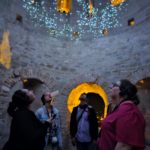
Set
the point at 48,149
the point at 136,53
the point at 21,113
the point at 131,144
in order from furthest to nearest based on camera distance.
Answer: the point at 136,53 < the point at 48,149 < the point at 21,113 < the point at 131,144

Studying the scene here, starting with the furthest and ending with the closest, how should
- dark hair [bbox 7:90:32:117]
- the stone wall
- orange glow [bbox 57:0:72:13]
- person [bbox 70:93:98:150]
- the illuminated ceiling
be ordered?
orange glow [bbox 57:0:72:13] < the illuminated ceiling < the stone wall < person [bbox 70:93:98:150] < dark hair [bbox 7:90:32:117]

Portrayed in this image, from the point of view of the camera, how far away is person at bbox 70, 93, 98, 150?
381 cm

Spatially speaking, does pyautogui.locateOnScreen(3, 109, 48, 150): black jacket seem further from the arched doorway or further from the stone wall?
the arched doorway

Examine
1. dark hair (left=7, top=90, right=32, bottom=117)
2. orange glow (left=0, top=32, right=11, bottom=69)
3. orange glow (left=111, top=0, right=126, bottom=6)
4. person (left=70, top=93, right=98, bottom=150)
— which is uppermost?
orange glow (left=111, top=0, right=126, bottom=6)

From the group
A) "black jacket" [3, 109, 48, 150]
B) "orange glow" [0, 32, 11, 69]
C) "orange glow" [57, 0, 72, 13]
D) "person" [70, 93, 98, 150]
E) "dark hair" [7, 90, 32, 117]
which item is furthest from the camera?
"orange glow" [57, 0, 72, 13]

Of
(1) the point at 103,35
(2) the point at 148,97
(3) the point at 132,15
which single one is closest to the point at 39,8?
(1) the point at 103,35

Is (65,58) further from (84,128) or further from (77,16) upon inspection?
(84,128)

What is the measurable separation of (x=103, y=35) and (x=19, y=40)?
2.93m

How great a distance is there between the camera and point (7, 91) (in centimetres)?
631

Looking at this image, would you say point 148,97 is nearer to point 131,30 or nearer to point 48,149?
A: point 131,30

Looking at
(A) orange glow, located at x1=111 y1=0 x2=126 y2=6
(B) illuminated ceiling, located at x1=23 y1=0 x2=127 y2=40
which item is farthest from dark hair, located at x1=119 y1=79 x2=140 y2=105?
(A) orange glow, located at x1=111 y1=0 x2=126 y2=6

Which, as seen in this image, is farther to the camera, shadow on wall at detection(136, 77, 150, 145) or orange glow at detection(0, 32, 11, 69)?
shadow on wall at detection(136, 77, 150, 145)

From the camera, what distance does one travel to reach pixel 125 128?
1.71 metres

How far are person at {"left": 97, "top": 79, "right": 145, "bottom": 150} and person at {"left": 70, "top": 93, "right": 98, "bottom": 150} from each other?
1.92 metres
